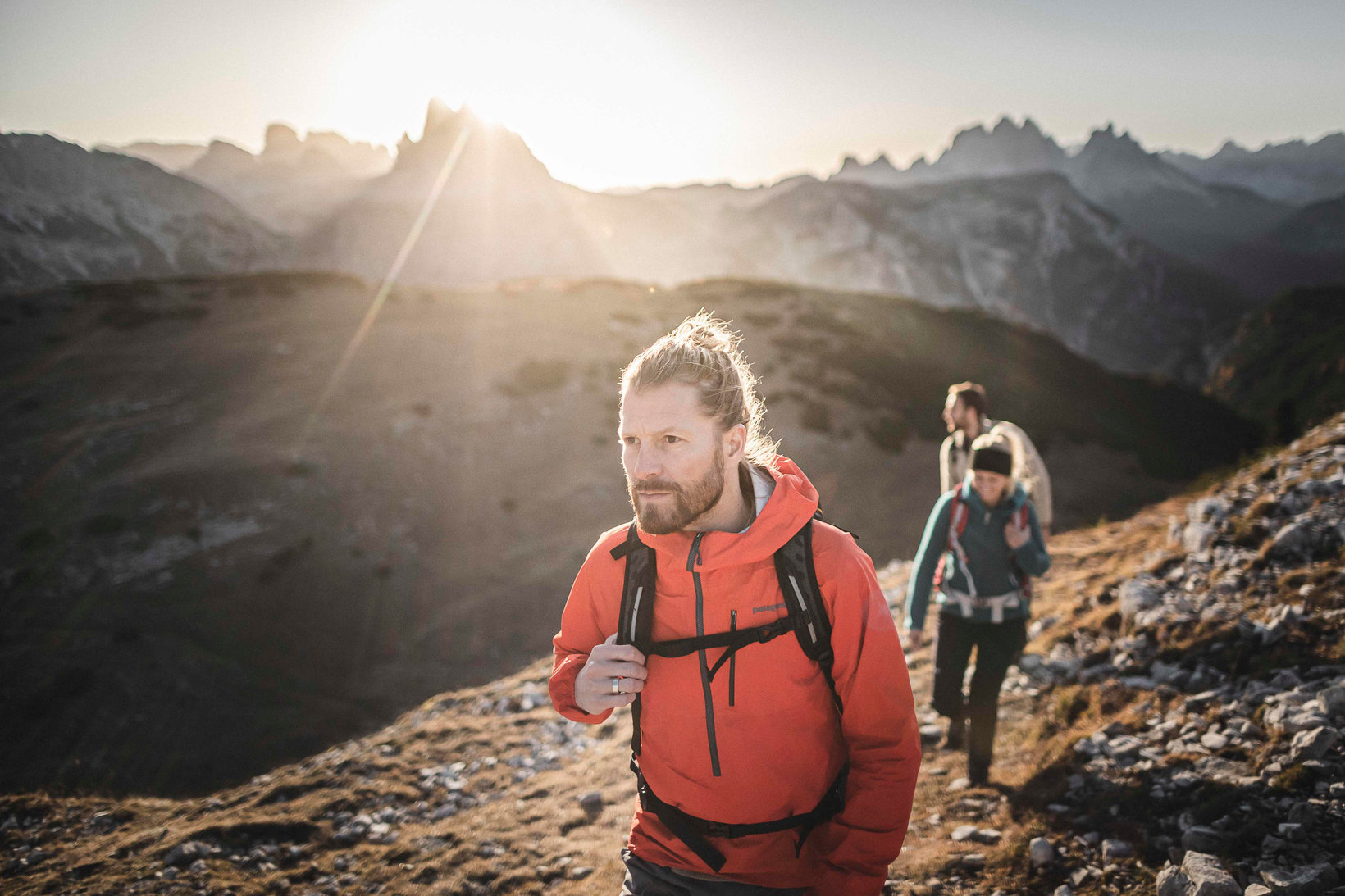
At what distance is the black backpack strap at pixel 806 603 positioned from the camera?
2344 mm

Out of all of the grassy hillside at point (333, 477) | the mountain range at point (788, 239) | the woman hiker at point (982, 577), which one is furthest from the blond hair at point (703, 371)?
the mountain range at point (788, 239)

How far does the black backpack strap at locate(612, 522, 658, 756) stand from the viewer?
252 centimetres

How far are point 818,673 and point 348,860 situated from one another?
5.75 m

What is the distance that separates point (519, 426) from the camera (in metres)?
23.6

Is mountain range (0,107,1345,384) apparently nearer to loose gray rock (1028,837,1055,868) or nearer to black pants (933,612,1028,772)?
black pants (933,612,1028,772)

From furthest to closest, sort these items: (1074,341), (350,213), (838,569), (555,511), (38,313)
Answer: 1. (1074,341)
2. (350,213)
3. (38,313)
4. (555,511)
5. (838,569)

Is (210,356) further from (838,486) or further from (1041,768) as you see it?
(1041,768)

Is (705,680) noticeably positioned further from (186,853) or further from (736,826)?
(186,853)

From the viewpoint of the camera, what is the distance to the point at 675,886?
2.48 metres

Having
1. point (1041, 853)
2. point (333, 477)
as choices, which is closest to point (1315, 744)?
point (1041, 853)

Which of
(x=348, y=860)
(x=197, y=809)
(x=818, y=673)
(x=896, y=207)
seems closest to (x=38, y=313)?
(x=197, y=809)

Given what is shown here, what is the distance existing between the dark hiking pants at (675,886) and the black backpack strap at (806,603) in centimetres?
88

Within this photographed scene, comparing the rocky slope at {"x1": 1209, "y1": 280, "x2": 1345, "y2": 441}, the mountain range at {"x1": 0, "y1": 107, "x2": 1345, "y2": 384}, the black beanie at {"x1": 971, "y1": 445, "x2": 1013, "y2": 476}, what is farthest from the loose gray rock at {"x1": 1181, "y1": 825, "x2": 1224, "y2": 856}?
the mountain range at {"x1": 0, "y1": 107, "x2": 1345, "y2": 384}

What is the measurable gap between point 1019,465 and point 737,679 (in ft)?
13.2
